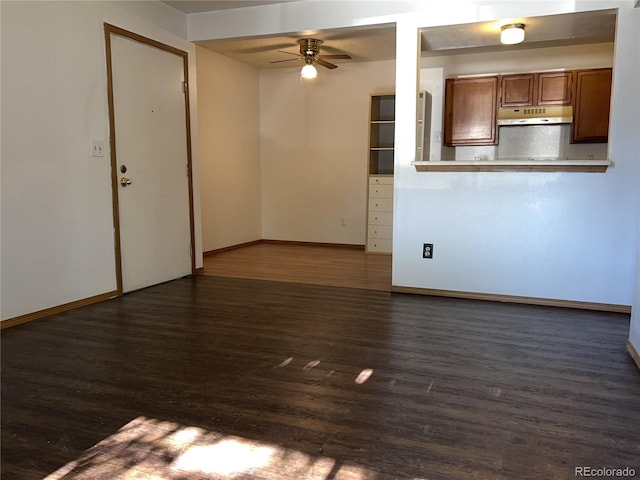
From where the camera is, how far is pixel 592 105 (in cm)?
503

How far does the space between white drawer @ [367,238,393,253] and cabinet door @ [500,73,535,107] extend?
2.07 m

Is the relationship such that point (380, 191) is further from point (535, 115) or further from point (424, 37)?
point (424, 37)

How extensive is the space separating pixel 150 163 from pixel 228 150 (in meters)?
2.09

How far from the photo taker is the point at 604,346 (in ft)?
8.77

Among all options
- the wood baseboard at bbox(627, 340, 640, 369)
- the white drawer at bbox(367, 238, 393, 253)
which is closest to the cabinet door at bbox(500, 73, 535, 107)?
the white drawer at bbox(367, 238, 393, 253)

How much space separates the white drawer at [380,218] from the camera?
5.87m

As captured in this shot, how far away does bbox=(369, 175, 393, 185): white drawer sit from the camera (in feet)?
→ 19.0

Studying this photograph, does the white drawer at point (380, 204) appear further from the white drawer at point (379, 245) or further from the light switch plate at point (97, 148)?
the light switch plate at point (97, 148)

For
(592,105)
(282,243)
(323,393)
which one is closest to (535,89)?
(592,105)

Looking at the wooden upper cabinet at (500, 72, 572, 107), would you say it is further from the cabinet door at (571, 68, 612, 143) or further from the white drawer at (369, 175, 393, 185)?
the white drawer at (369, 175, 393, 185)

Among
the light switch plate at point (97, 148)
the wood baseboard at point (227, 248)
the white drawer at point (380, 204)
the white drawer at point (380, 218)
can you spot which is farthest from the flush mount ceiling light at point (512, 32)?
the wood baseboard at point (227, 248)

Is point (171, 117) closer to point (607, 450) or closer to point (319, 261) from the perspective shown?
point (319, 261)

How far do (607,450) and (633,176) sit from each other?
Result: 2333 mm

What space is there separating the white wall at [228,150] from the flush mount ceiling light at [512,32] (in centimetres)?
331
